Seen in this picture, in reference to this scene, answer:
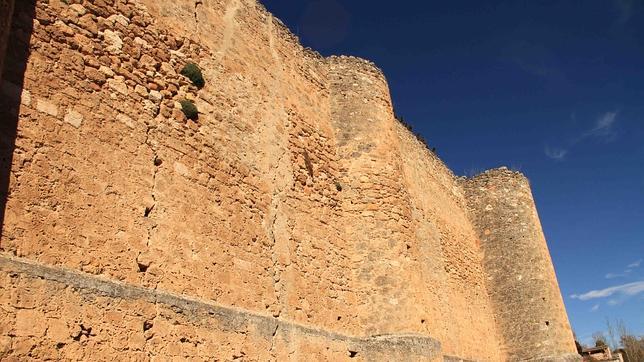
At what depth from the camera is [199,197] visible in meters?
7.00

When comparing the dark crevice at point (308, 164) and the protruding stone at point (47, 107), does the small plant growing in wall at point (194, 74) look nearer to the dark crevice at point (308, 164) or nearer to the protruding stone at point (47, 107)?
the protruding stone at point (47, 107)

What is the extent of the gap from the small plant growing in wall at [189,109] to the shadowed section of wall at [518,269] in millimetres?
13477

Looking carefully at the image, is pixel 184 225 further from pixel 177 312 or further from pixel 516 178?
pixel 516 178

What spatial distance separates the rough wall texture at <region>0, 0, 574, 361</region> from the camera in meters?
5.06

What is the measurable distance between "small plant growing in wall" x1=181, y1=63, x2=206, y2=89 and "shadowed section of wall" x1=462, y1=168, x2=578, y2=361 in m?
13.3

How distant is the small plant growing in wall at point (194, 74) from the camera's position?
24.3 ft

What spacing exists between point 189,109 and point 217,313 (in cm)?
252

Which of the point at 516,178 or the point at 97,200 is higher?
the point at 516,178

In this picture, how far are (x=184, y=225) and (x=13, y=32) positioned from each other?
262cm

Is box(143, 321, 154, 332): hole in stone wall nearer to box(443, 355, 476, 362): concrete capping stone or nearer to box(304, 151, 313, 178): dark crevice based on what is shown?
box(304, 151, 313, 178): dark crevice

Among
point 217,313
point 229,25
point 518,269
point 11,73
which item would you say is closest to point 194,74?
point 229,25

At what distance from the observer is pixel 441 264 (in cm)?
1484

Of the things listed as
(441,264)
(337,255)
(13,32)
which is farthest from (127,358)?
(441,264)

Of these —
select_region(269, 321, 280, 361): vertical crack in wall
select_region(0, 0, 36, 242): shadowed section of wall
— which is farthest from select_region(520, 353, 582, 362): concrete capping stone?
select_region(0, 0, 36, 242): shadowed section of wall
